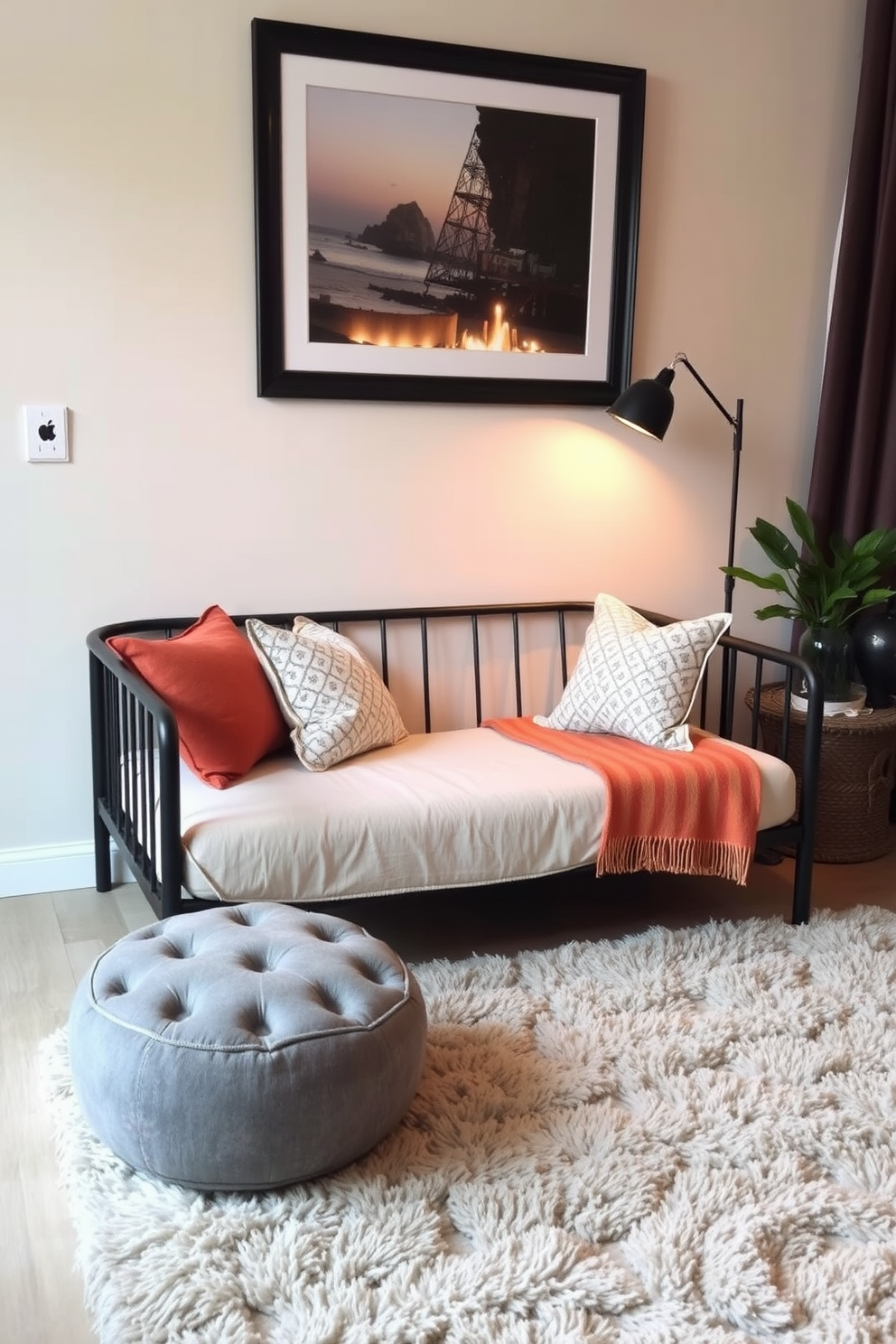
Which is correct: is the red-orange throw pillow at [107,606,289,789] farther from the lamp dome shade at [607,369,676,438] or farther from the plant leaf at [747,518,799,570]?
the plant leaf at [747,518,799,570]

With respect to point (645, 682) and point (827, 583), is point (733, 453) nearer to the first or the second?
point (827, 583)

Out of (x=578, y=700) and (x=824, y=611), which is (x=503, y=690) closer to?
(x=578, y=700)

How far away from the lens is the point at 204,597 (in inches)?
111

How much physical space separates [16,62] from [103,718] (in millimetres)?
1391

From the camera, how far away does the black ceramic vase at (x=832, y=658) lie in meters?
3.08

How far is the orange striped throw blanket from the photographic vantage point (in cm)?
246

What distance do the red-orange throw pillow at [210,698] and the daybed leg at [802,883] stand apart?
1203 millimetres

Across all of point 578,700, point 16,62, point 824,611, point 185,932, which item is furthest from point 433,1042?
point 16,62

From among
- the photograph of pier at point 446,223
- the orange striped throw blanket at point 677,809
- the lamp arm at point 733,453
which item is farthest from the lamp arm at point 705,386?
the orange striped throw blanket at point 677,809

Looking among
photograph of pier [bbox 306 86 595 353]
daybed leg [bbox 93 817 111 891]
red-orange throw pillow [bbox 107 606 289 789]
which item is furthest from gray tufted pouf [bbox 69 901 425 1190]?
photograph of pier [bbox 306 86 595 353]

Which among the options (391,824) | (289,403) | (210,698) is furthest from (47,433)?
(391,824)

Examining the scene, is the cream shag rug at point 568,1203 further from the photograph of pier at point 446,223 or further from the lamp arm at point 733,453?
the photograph of pier at point 446,223

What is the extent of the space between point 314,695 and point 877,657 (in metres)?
1.55

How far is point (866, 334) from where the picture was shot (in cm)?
321
